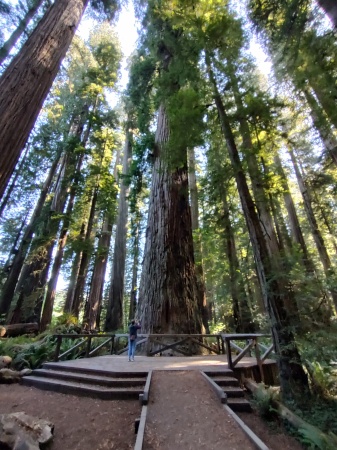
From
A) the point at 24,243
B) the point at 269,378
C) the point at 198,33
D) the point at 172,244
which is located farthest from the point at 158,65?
the point at 269,378

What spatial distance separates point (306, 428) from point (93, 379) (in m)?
3.62

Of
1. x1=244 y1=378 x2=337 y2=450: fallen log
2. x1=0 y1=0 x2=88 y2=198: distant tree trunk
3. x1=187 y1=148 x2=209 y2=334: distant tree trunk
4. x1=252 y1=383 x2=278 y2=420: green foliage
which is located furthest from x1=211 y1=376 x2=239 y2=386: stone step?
x1=187 y1=148 x2=209 y2=334: distant tree trunk

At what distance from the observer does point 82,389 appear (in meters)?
4.51

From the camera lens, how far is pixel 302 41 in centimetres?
714

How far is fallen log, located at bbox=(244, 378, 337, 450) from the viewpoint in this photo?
2851 millimetres

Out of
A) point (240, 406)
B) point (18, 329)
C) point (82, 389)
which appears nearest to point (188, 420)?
point (240, 406)

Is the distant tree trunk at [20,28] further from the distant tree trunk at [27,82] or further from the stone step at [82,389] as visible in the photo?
the stone step at [82,389]

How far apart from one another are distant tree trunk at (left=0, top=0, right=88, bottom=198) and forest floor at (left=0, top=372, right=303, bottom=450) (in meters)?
3.32

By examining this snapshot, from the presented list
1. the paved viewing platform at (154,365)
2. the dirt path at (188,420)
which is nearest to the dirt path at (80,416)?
the dirt path at (188,420)

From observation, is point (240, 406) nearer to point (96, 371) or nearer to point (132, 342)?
point (96, 371)

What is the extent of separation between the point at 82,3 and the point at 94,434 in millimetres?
8513

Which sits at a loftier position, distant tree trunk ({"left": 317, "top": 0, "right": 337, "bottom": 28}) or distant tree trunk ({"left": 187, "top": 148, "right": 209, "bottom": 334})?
distant tree trunk ({"left": 317, "top": 0, "right": 337, "bottom": 28})

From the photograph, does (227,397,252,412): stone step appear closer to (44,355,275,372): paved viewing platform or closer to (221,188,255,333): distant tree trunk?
(44,355,275,372): paved viewing platform

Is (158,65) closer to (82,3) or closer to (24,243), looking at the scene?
(82,3)
